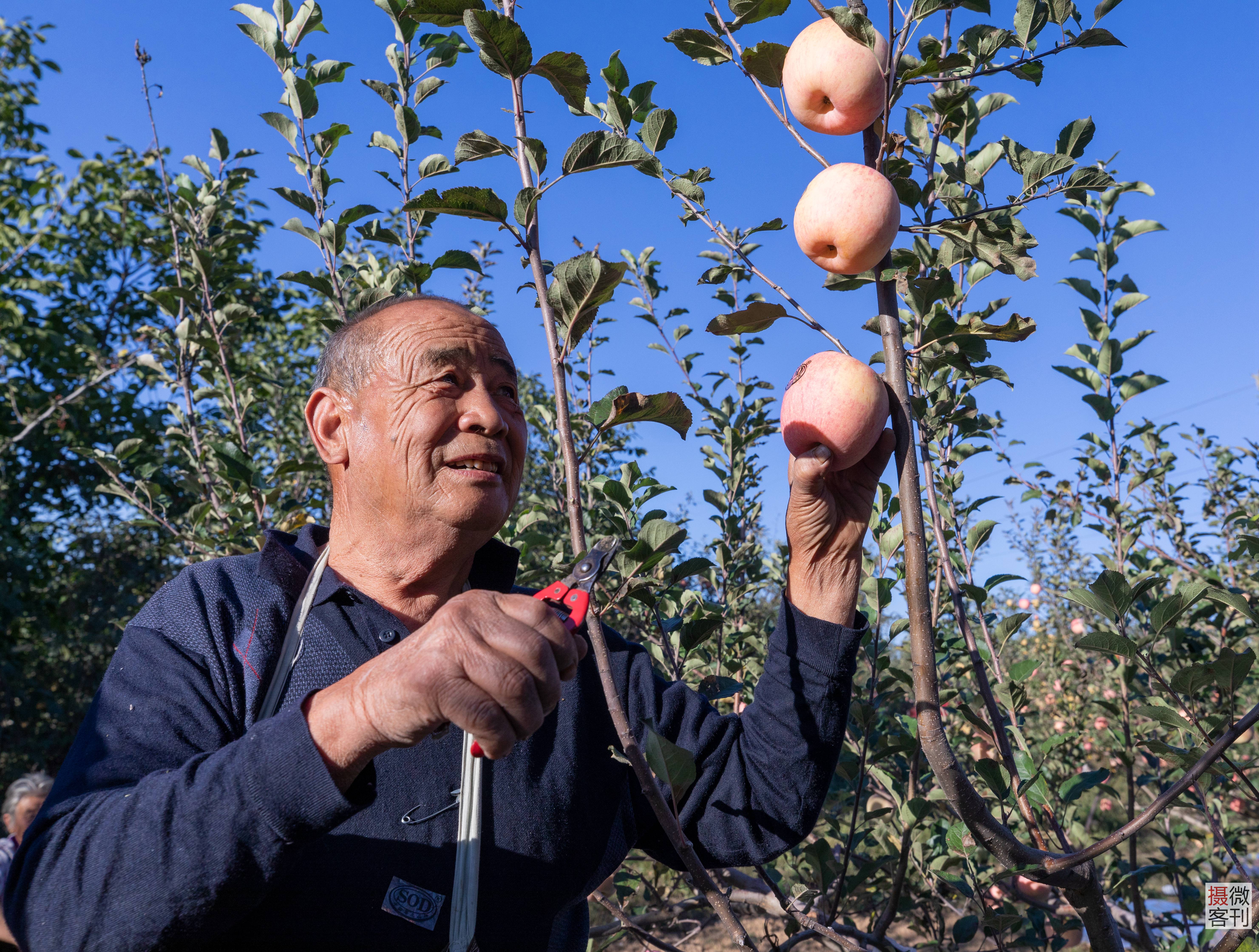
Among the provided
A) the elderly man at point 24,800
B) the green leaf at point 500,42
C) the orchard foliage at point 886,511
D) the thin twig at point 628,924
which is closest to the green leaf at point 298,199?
the orchard foliage at point 886,511

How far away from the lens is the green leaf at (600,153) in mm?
1399

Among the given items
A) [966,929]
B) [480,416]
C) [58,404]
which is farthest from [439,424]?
[58,404]

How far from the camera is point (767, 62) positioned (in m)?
1.39

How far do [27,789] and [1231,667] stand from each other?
589 centimetres

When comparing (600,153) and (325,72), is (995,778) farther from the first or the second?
(325,72)

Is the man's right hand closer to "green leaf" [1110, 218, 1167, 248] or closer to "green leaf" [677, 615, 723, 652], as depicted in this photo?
"green leaf" [677, 615, 723, 652]

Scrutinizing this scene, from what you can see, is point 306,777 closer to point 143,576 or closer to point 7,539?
point 7,539

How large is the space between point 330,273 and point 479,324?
983 mm

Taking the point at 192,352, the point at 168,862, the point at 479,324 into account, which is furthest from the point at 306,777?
the point at 192,352

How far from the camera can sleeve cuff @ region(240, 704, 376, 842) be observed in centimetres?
94

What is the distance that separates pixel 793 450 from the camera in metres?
1.35

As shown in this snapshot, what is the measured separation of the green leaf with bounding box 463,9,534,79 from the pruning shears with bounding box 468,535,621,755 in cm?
77

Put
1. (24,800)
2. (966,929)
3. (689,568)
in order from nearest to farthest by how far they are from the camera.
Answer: (689,568), (966,929), (24,800)

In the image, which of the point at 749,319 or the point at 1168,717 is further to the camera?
the point at 1168,717
